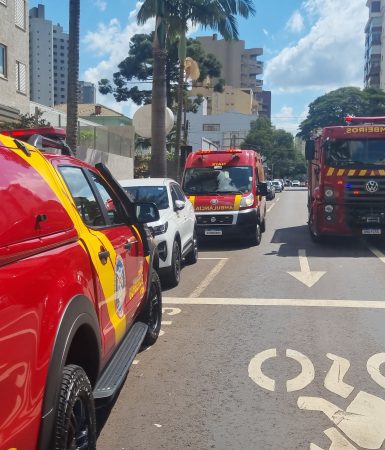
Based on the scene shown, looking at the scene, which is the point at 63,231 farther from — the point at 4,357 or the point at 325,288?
the point at 325,288

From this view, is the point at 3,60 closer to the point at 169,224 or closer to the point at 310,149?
the point at 310,149

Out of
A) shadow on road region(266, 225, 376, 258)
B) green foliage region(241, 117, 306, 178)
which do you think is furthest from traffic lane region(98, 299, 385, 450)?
green foliage region(241, 117, 306, 178)

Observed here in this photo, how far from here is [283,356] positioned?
17.6 ft

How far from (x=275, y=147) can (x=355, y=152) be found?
87310 millimetres

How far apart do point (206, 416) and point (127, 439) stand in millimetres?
620

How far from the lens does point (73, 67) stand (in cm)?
1338

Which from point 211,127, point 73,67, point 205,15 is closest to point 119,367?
point 73,67

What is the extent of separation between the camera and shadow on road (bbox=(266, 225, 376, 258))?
40.6 ft

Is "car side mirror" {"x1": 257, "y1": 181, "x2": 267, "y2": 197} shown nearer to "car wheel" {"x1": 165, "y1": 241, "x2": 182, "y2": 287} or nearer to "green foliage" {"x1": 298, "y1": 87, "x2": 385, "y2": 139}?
"car wheel" {"x1": 165, "y1": 241, "x2": 182, "y2": 287}

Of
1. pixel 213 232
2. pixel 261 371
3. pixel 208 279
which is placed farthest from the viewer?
pixel 213 232

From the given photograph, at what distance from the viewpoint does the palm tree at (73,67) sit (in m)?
13.2

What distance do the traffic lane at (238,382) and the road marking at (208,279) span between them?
1.21 meters

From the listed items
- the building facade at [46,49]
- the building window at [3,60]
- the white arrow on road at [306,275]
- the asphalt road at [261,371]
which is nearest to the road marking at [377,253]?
the white arrow on road at [306,275]

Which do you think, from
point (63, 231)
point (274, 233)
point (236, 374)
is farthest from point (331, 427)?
point (274, 233)
